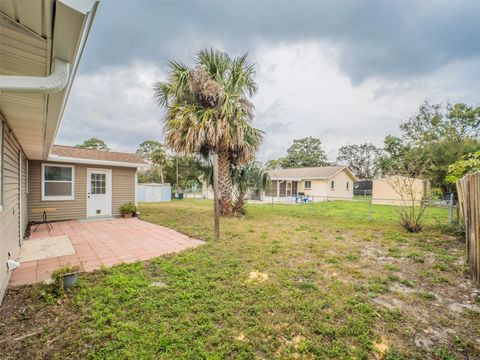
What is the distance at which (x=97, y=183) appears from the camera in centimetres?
961

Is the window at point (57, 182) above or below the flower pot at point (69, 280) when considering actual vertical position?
above

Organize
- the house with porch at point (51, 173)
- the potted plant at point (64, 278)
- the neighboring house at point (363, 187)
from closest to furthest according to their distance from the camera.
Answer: the house with porch at point (51, 173) → the potted plant at point (64, 278) → the neighboring house at point (363, 187)

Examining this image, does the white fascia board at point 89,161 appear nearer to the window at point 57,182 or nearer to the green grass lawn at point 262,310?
the window at point 57,182

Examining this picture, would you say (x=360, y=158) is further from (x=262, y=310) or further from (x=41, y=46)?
(x=41, y=46)

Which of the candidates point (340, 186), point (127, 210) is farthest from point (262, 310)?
point (340, 186)

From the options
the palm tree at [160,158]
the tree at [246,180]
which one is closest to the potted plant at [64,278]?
the tree at [246,180]

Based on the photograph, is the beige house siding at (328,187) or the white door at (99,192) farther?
the beige house siding at (328,187)

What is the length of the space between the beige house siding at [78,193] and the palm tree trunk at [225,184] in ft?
14.0

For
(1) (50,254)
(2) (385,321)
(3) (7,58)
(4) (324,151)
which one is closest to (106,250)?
(1) (50,254)

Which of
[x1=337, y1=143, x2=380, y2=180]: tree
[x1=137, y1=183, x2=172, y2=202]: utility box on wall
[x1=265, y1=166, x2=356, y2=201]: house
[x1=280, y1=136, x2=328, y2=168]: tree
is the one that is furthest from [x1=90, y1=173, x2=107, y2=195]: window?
[x1=337, y1=143, x2=380, y2=180]: tree

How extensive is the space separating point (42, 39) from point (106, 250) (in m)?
4.61

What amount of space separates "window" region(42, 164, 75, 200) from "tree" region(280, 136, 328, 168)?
35.4 meters

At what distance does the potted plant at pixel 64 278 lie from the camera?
10.0 ft

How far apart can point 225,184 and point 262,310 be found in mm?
6917
